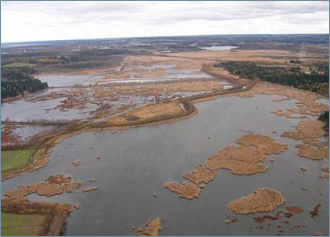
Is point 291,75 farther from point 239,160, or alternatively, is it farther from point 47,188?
point 47,188

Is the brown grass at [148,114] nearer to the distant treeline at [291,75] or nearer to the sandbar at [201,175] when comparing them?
the sandbar at [201,175]

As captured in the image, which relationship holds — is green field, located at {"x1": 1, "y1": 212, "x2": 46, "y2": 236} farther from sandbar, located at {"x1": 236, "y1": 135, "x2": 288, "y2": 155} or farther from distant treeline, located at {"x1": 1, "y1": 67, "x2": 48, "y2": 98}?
distant treeline, located at {"x1": 1, "y1": 67, "x2": 48, "y2": 98}

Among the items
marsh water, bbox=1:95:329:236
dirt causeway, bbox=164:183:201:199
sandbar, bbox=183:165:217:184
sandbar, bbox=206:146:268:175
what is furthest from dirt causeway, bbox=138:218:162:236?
sandbar, bbox=206:146:268:175

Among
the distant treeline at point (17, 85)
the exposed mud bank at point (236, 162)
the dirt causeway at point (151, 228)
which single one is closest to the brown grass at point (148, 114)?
the exposed mud bank at point (236, 162)

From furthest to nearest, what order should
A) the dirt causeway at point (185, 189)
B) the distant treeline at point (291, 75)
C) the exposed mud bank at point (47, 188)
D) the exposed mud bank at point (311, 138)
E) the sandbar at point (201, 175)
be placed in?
the distant treeline at point (291, 75)
the exposed mud bank at point (311, 138)
the sandbar at point (201, 175)
the exposed mud bank at point (47, 188)
the dirt causeway at point (185, 189)

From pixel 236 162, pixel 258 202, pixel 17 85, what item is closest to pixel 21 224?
pixel 258 202
